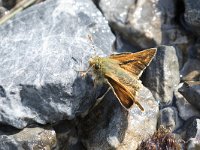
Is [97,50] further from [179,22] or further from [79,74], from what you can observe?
[179,22]

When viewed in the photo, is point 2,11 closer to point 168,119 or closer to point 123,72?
point 123,72

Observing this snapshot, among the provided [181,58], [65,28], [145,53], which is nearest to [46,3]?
[65,28]

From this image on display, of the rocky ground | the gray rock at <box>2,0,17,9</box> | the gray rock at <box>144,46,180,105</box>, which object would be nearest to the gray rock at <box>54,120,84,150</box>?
the rocky ground

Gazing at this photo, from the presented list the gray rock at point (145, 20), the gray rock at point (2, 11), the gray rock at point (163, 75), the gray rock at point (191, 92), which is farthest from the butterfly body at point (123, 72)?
the gray rock at point (2, 11)

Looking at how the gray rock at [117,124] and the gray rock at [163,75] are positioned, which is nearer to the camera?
the gray rock at [117,124]

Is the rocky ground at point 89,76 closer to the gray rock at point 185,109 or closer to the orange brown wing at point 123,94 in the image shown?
the gray rock at point 185,109

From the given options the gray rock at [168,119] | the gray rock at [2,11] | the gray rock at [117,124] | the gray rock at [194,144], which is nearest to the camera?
the gray rock at [117,124]

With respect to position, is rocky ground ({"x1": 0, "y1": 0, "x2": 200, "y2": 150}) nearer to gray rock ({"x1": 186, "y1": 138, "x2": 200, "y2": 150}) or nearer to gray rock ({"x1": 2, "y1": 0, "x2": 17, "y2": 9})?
gray rock ({"x1": 186, "y1": 138, "x2": 200, "y2": 150})
